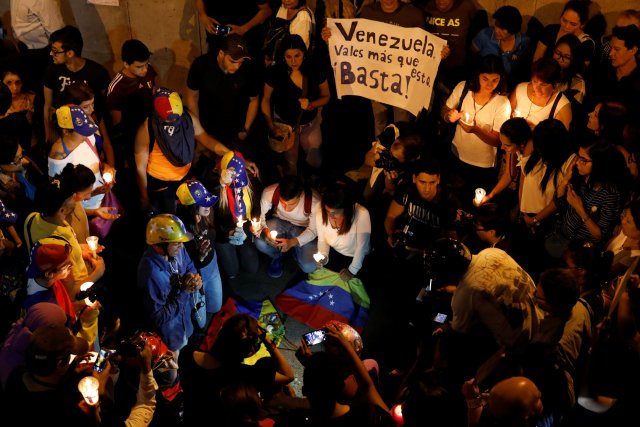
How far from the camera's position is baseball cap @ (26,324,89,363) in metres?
3.92

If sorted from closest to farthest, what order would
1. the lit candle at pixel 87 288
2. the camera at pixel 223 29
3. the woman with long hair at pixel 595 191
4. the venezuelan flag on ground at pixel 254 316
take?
the lit candle at pixel 87 288
the woman with long hair at pixel 595 191
the venezuelan flag on ground at pixel 254 316
the camera at pixel 223 29

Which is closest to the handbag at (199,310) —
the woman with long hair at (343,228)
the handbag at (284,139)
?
the woman with long hair at (343,228)

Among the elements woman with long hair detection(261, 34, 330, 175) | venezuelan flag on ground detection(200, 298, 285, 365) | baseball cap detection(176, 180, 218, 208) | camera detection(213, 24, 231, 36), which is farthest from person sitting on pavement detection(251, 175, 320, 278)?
camera detection(213, 24, 231, 36)

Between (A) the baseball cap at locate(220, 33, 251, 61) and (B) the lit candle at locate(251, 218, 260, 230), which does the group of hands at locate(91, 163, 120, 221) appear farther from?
(A) the baseball cap at locate(220, 33, 251, 61)

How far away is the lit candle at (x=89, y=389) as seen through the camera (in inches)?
157

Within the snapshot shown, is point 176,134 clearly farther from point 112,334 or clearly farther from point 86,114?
point 112,334

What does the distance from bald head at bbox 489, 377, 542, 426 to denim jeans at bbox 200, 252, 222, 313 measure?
3139 mm

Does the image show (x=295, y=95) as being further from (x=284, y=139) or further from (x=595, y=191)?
(x=595, y=191)

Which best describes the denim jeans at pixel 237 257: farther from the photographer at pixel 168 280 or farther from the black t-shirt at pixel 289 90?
the black t-shirt at pixel 289 90

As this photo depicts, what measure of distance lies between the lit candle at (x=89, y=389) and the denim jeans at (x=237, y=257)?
9.51 ft

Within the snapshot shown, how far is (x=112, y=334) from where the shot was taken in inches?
204

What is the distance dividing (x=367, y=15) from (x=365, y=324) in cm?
381

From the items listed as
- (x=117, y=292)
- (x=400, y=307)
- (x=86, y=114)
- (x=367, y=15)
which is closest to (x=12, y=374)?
(x=117, y=292)

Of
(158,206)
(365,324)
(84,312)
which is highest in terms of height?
(84,312)
